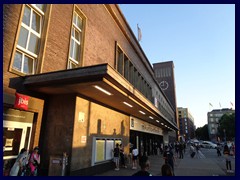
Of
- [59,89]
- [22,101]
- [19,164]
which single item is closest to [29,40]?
[59,89]

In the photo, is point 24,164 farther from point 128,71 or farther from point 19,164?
point 128,71

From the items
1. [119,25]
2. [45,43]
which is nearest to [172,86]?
[119,25]

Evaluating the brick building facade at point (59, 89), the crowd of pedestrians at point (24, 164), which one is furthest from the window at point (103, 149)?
the crowd of pedestrians at point (24, 164)

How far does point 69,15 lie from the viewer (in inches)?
481

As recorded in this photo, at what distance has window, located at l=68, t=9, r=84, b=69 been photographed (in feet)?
40.6

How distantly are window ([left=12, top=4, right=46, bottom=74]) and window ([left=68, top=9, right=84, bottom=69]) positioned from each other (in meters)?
2.38

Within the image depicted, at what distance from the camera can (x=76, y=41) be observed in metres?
12.9

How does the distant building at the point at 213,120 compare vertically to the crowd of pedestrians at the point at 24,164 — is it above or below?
above

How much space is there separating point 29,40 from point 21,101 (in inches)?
126

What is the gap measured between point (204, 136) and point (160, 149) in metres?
120

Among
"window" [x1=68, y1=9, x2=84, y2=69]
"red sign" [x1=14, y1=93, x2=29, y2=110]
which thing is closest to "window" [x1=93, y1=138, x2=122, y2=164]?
"red sign" [x1=14, y1=93, x2=29, y2=110]

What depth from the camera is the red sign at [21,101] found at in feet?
27.4

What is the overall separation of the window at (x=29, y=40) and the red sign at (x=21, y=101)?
4.25 ft

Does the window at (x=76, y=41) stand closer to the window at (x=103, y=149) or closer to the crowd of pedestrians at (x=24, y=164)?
the window at (x=103, y=149)
